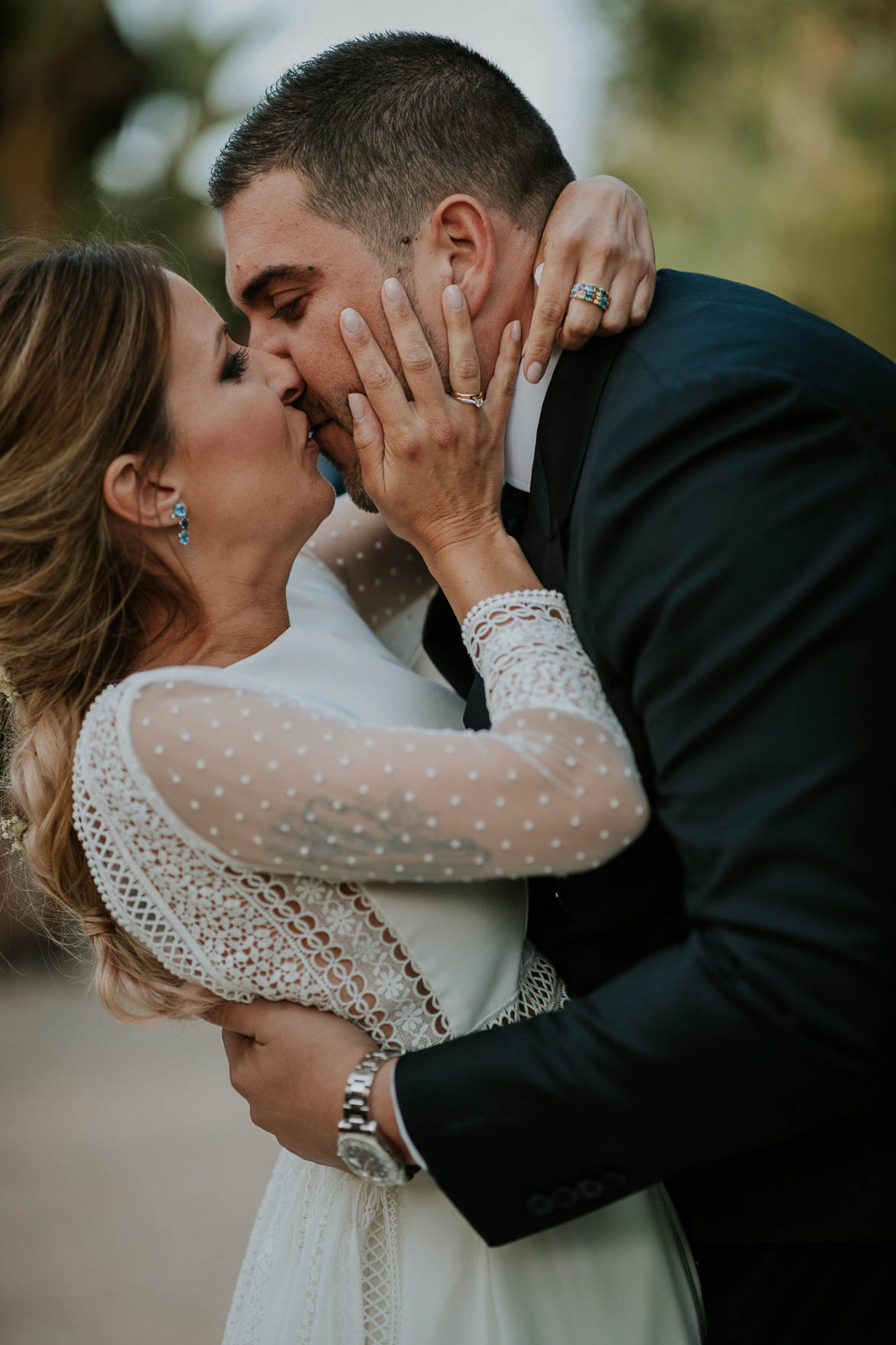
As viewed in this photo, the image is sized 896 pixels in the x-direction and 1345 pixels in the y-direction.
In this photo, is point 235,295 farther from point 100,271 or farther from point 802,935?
point 802,935

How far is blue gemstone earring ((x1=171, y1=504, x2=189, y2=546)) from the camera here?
7.06 feet

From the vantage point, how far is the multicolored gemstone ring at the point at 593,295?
1992mm

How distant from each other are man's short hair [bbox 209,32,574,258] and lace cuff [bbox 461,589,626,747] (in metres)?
0.79

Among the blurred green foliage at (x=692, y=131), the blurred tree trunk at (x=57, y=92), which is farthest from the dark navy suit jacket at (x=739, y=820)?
the blurred tree trunk at (x=57, y=92)

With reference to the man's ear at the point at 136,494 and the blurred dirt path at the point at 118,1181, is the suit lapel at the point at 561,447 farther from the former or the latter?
the blurred dirt path at the point at 118,1181

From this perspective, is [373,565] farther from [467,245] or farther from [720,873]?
[720,873]

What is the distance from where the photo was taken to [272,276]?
2.31 meters

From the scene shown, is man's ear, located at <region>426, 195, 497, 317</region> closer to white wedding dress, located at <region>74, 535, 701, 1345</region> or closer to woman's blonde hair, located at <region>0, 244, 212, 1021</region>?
woman's blonde hair, located at <region>0, 244, 212, 1021</region>

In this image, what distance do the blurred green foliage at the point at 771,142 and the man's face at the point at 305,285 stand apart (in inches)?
443

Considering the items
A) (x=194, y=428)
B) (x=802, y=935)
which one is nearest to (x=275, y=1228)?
(x=802, y=935)

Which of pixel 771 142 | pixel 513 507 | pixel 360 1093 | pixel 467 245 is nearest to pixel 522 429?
pixel 513 507

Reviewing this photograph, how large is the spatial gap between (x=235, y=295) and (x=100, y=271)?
1.15 feet

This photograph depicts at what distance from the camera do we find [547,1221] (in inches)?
68.0

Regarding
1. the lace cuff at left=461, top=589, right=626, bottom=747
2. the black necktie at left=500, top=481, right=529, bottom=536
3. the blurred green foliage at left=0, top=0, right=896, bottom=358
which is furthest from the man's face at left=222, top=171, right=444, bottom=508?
the blurred green foliage at left=0, top=0, right=896, bottom=358
